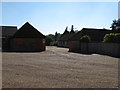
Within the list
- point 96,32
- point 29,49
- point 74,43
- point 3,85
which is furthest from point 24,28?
point 3,85

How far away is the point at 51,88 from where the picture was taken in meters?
7.55

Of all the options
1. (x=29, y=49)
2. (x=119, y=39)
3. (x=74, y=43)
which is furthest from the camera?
(x=74, y=43)

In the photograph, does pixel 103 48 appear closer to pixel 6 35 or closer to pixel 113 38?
pixel 113 38

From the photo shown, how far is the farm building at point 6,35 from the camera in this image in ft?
153

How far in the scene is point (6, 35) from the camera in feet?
174

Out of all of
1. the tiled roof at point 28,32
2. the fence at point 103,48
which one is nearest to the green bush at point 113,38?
the fence at point 103,48

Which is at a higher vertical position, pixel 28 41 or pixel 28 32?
pixel 28 32

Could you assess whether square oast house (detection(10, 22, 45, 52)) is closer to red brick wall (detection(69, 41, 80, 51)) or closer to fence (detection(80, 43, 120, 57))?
red brick wall (detection(69, 41, 80, 51))

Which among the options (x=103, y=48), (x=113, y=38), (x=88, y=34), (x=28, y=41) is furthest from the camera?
(x=88, y=34)

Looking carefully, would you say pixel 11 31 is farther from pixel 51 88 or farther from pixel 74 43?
pixel 51 88

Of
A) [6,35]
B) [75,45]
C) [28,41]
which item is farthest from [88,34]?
[6,35]

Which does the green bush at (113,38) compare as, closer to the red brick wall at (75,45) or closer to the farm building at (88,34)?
the red brick wall at (75,45)

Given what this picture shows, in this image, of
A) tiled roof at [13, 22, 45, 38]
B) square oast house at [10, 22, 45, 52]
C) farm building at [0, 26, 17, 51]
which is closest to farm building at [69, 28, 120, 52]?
square oast house at [10, 22, 45, 52]

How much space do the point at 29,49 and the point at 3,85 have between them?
33.6m
